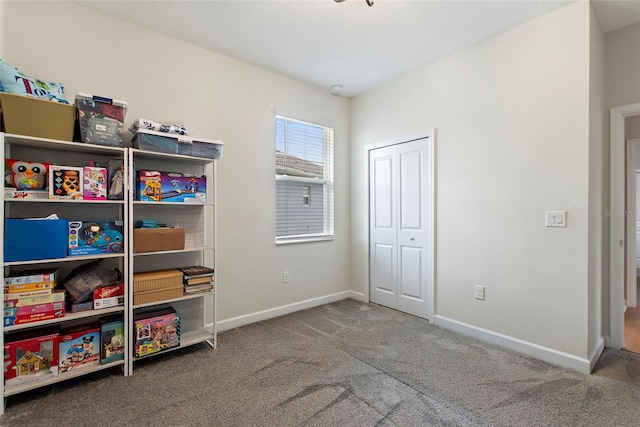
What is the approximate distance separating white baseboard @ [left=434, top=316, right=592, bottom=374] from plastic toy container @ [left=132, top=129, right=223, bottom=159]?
2.75 meters

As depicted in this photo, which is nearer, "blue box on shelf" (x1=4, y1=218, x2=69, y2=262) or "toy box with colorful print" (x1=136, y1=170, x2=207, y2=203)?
"blue box on shelf" (x1=4, y1=218, x2=69, y2=262)

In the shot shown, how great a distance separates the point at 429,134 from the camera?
A: 323 centimetres

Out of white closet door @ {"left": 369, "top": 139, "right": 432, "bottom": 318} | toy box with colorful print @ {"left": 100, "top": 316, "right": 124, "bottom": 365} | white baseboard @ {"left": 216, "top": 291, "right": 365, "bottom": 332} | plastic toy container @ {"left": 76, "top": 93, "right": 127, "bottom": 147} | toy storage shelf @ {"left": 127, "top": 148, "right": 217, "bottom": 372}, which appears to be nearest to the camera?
plastic toy container @ {"left": 76, "top": 93, "right": 127, "bottom": 147}

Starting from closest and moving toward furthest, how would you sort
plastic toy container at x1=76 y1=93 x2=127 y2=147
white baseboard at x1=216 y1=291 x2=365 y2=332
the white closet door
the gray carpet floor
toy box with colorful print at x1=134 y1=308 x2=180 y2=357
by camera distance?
1. the gray carpet floor
2. plastic toy container at x1=76 y1=93 x2=127 y2=147
3. toy box with colorful print at x1=134 y1=308 x2=180 y2=357
4. white baseboard at x1=216 y1=291 x2=365 y2=332
5. the white closet door

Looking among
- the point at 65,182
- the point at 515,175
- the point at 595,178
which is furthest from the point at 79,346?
the point at 595,178

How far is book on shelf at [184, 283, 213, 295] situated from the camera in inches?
97.5

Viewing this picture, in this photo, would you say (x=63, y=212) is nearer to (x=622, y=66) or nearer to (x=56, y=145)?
(x=56, y=145)

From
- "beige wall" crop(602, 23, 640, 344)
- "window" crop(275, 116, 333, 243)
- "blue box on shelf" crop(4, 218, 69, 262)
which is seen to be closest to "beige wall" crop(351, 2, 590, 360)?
"beige wall" crop(602, 23, 640, 344)

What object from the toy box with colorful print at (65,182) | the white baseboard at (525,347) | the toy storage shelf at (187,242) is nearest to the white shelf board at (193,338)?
the toy storage shelf at (187,242)

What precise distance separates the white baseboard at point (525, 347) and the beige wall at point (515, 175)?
0.11ft

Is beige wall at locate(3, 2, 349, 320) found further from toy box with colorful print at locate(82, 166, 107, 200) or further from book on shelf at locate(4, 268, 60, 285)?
book on shelf at locate(4, 268, 60, 285)

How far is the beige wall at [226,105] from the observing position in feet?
7.40

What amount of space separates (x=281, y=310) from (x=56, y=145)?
249 cm

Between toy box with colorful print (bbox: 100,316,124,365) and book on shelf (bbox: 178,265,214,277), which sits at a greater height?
book on shelf (bbox: 178,265,214,277)
